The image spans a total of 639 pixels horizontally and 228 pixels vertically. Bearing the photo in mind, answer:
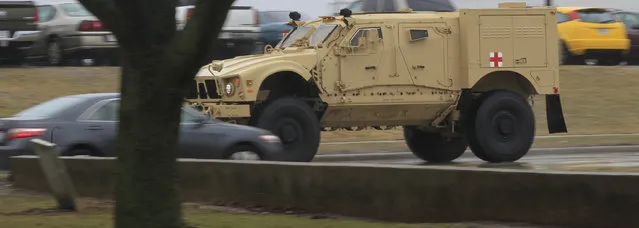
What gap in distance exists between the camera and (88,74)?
23984mm

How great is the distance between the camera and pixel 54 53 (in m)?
25.4

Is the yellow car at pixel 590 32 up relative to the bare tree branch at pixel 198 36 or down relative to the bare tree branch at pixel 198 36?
down

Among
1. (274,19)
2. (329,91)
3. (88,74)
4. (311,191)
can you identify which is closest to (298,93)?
(329,91)

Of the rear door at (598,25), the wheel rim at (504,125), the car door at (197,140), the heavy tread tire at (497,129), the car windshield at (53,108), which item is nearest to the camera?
the car windshield at (53,108)

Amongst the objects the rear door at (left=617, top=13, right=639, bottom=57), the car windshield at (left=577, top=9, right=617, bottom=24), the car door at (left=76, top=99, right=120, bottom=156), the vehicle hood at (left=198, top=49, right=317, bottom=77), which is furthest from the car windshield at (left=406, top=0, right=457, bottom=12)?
the car door at (left=76, top=99, right=120, bottom=156)

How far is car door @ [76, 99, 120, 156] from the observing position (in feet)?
45.1

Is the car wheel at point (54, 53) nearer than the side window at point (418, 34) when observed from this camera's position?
No

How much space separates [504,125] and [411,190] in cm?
812

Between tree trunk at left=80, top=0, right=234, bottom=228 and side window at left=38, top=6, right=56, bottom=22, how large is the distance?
60.1 ft

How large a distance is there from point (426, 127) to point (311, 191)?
7734 mm

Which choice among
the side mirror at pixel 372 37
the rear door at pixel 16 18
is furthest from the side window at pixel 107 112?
the rear door at pixel 16 18

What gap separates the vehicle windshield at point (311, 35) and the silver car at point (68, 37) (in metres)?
8.41

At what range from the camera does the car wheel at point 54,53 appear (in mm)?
25312

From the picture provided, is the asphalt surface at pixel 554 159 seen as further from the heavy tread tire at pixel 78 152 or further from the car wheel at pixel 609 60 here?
the car wheel at pixel 609 60
